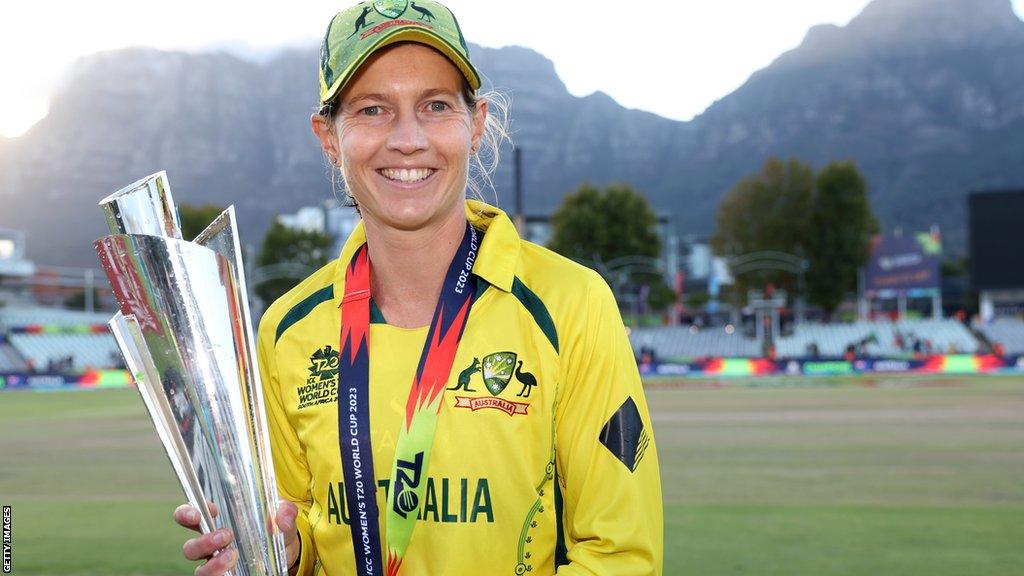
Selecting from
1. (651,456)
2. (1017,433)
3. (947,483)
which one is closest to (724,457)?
(947,483)

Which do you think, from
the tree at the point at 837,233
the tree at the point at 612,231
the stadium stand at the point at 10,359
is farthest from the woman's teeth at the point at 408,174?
the tree at the point at 612,231

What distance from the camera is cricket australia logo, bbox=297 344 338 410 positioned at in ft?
8.03

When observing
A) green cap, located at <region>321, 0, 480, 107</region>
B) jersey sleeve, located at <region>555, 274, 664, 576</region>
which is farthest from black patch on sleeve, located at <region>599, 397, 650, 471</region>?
green cap, located at <region>321, 0, 480, 107</region>

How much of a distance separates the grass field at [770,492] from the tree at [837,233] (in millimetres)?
49408

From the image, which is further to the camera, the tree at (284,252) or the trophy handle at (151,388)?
the tree at (284,252)

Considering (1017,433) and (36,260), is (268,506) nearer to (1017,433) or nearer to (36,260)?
(1017,433)

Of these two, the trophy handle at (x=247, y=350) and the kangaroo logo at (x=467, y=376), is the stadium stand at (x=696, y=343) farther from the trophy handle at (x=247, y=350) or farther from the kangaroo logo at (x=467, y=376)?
the trophy handle at (x=247, y=350)

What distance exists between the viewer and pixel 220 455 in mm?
1877

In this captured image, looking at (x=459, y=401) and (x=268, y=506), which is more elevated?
(x=459, y=401)

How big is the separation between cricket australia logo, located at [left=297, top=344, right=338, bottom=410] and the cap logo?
0.81 m

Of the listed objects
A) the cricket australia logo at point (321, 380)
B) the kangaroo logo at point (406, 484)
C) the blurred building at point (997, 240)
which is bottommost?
the kangaroo logo at point (406, 484)

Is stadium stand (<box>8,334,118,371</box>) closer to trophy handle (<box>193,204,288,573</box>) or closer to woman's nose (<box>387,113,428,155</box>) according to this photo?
woman's nose (<box>387,113,428,155</box>)

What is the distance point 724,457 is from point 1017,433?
594 centimetres

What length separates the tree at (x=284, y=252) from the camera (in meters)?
86.1
